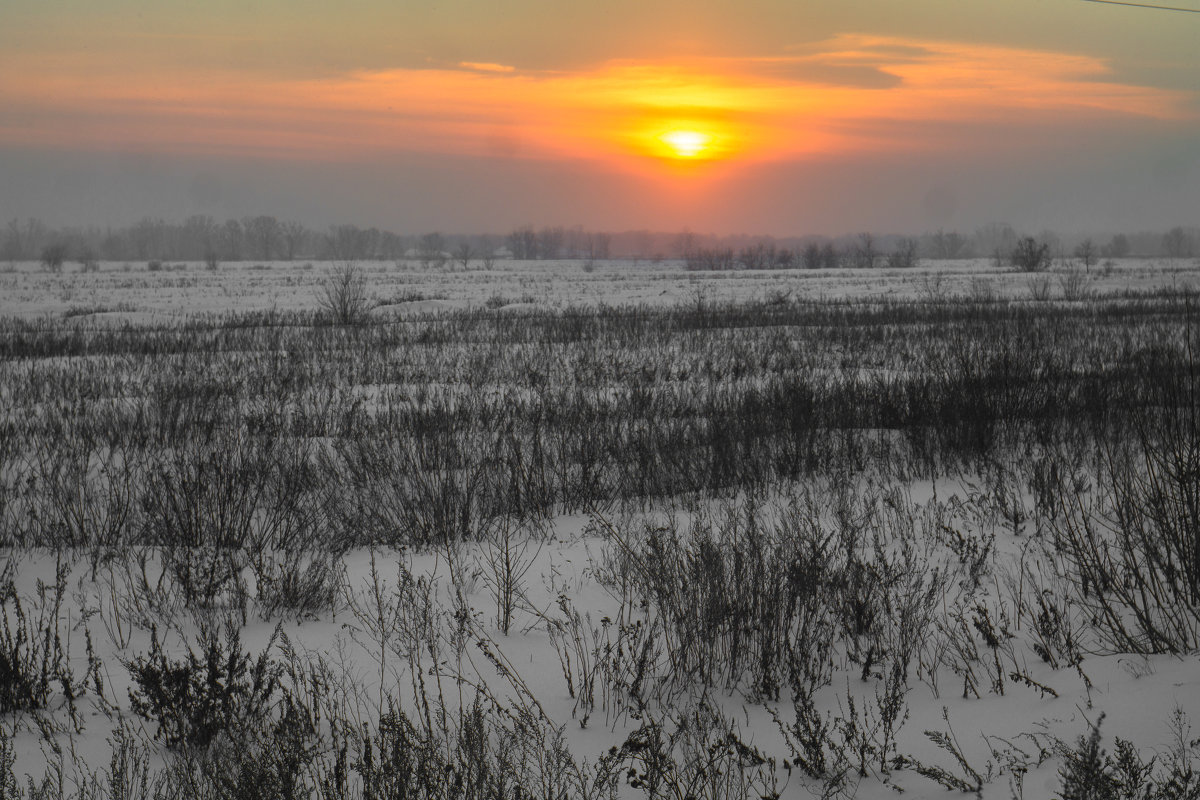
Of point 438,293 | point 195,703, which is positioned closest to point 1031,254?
point 438,293

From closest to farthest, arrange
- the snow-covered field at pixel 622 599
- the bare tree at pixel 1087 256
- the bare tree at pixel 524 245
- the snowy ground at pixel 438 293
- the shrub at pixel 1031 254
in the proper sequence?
1. the snow-covered field at pixel 622 599
2. the snowy ground at pixel 438 293
3. the shrub at pixel 1031 254
4. the bare tree at pixel 1087 256
5. the bare tree at pixel 524 245

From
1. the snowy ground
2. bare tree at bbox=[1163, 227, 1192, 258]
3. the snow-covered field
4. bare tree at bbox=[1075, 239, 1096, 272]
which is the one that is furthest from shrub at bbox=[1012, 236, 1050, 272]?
bare tree at bbox=[1163, 227, 1192, 258]

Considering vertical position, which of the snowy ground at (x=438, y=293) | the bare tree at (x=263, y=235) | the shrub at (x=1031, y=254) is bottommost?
the snowy ground at (x=438, y=293)

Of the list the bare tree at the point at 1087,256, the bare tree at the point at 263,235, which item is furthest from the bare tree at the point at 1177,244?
the bare tree at the point at 263,235

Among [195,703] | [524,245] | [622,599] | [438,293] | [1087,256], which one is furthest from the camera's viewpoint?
[524,245]

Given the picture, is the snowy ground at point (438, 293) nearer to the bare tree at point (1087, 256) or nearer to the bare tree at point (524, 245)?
the bare tree at point (1087, 256)

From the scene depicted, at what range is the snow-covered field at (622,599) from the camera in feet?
8.18

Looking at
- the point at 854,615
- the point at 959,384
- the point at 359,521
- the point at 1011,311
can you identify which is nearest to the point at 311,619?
the point at 359,521

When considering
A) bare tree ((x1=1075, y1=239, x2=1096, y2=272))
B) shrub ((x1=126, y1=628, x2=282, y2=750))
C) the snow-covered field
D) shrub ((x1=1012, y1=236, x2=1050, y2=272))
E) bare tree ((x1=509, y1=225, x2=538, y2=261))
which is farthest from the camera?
bare tree ((x1=509, y1=225, x2=538, y2=261))

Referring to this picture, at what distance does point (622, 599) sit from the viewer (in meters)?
3.96

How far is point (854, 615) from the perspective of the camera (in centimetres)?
340

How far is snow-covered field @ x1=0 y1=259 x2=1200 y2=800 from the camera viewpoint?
249 centimetres

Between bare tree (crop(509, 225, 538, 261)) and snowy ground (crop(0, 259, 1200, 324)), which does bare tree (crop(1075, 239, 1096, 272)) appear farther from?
bare tree (crop(509, 225, 538, 261))

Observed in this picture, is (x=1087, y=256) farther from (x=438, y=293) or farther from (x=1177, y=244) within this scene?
(x=1177, y=244)
